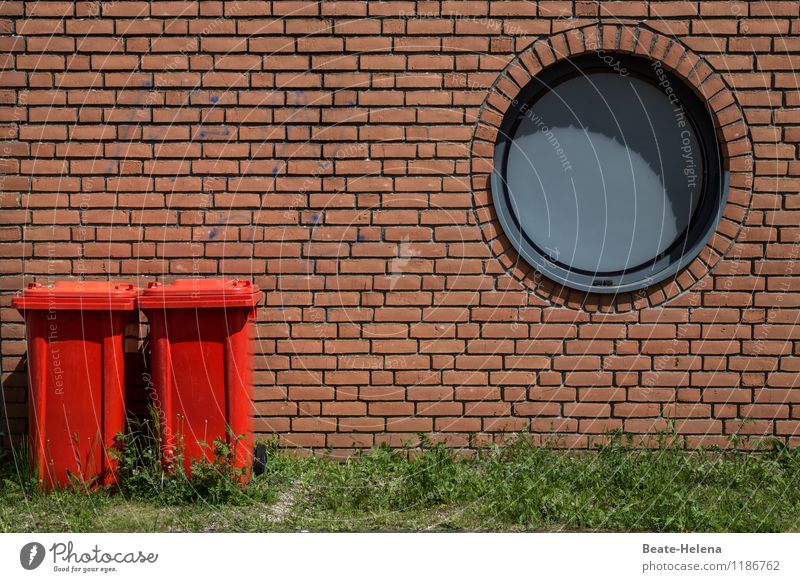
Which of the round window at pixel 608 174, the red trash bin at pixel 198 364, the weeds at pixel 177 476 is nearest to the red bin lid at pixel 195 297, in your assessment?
the red trash bin at pixel 198 364

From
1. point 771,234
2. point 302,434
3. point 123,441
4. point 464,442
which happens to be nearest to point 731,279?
point 771,234

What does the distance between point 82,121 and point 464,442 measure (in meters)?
3.00

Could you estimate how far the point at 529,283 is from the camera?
17.6 feet

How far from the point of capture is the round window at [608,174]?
536 centimetres

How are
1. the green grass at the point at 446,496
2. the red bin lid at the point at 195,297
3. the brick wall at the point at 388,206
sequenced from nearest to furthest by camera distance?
1. the green grass at the point at 446,496
2. the red bin lid at the point at 195,297
3. the brick wall at the point at 388,206

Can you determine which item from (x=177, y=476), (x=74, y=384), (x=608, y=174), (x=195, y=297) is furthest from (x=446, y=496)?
(x=608, y=174)

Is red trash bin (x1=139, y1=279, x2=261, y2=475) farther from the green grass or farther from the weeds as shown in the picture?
the green grass

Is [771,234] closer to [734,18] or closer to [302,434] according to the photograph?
[734,18]

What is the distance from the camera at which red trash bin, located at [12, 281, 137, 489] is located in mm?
4742

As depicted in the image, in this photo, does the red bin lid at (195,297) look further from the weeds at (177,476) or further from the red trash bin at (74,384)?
the weeds at (177,476)

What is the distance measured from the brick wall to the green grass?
0.29 meters

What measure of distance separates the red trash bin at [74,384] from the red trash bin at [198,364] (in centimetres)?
23

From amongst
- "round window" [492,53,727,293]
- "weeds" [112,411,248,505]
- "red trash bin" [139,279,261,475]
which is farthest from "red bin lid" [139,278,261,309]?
"round window" [492,53,727,293]

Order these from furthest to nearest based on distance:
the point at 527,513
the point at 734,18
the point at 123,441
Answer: the point at 734,18 → the point at 123,441 → the point at 527,513
